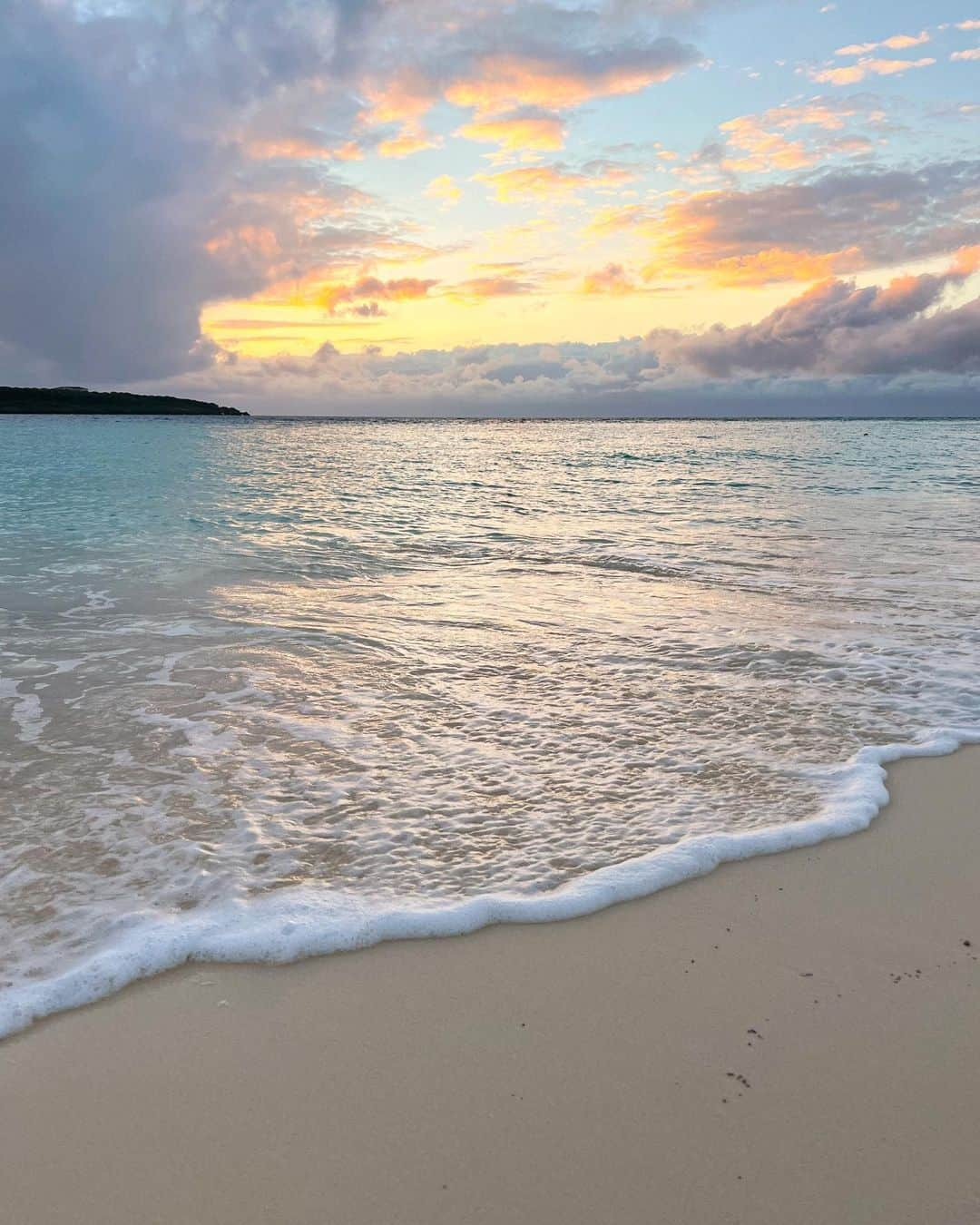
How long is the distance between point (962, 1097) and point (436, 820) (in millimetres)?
2117

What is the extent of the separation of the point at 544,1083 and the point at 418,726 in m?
2.70

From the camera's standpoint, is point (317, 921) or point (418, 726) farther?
point (418, 726)

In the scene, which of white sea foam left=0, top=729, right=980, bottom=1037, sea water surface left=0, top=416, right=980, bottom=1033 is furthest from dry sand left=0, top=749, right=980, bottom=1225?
sea water surface left=0, top=416, right=980, bottom=1033

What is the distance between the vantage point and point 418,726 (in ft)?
15.7

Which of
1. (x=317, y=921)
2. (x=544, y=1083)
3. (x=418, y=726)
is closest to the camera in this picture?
(x=544, y=1083)

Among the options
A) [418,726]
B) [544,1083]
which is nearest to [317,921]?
[544,1083]

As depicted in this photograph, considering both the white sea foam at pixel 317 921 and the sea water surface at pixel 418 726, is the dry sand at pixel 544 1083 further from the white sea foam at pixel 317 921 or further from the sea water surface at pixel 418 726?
the sea water surface at pixel 418 726

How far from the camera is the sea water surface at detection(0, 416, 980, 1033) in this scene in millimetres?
3086

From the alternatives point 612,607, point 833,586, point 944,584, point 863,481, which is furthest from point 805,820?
point 863,481

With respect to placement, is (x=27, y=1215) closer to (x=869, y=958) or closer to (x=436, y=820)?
(x=436, y=820)

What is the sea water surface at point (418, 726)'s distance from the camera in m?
3.09

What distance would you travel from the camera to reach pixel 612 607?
787cm

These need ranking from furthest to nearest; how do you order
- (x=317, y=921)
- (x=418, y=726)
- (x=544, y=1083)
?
(x=418, y=726), (x=317, y=921), (x=544, y=1083)

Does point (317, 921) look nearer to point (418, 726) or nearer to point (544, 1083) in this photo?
point (544, 1083)
